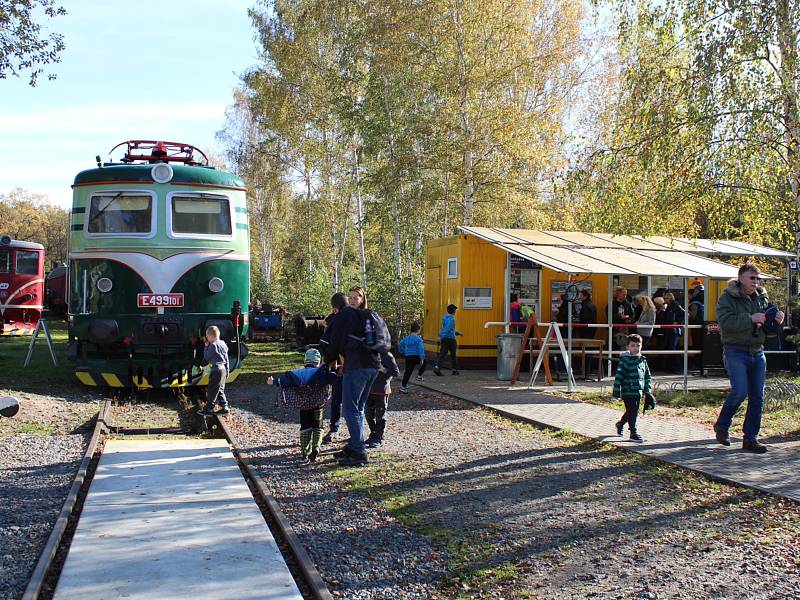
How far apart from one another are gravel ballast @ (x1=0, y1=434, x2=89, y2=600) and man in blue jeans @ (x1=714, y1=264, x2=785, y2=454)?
21.4ft

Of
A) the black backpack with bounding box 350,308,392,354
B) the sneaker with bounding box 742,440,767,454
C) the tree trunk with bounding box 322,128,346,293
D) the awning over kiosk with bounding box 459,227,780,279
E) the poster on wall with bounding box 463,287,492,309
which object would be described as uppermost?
the tree trunk with bounding box 322,128,346,293

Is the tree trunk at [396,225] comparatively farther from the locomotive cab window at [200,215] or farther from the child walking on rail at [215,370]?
the child walking on rail at [215,370]

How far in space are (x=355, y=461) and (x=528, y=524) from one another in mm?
2490

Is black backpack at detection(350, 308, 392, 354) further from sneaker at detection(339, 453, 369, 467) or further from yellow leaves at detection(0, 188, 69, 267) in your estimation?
yellow leaves at detection(0, 188, 69, 267)

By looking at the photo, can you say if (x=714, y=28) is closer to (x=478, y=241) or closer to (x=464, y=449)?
(x=478, y=241)

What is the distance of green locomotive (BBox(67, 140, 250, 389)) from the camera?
13.0m

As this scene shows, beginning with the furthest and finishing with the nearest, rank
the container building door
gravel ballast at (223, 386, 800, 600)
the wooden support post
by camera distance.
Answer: the container building door < the wooden support post < gravel ballast at (223, 386, 800, 600)

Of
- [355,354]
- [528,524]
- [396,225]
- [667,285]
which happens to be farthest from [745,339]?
[396,225]

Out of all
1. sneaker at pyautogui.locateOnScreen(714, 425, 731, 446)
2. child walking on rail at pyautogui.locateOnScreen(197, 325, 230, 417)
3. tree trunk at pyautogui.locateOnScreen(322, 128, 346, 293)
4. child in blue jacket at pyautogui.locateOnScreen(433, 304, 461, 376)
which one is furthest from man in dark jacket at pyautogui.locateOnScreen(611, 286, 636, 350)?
tree trunk at pyautogui.locateOnScreen(322, 128, 346, 293)

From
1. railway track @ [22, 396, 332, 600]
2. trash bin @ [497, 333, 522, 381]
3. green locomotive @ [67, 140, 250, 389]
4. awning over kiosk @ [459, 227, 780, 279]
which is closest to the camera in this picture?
railway track @ [22, 396, 332, 600]

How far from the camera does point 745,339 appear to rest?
8625 millimetres

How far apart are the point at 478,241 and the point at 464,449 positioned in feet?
30.4

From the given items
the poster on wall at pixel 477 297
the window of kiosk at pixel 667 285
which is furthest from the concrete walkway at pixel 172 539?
the window of kiosk at pixel 667 285

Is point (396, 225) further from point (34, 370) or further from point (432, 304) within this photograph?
point (34, 370)
